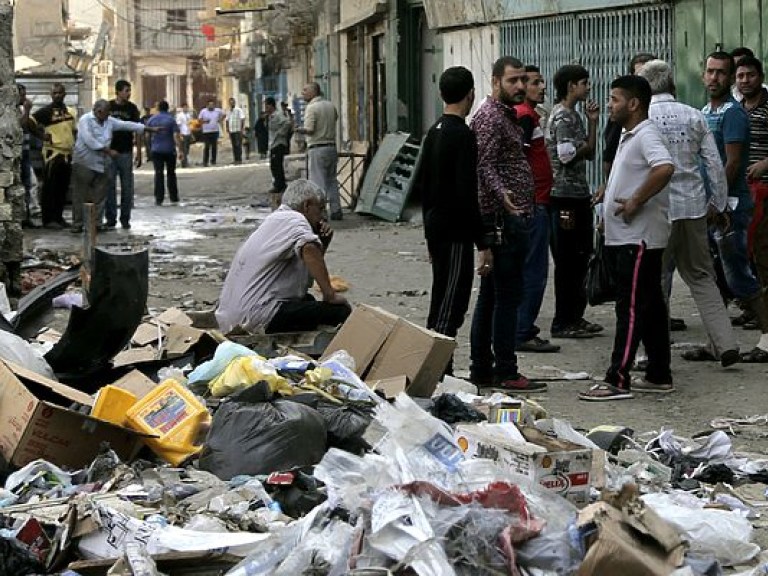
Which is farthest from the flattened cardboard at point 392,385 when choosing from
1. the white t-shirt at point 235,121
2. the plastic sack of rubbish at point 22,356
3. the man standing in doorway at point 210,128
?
the white t-shirt at point 235,121

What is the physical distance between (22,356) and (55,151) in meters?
12.4

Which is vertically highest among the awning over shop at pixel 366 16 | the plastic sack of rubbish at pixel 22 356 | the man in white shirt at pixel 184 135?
the awning over shop at pixel 366 16

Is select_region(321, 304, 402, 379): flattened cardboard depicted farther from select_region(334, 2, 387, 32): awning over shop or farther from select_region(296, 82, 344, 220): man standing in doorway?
select_region(334, 2, 387, 32): awning over shop

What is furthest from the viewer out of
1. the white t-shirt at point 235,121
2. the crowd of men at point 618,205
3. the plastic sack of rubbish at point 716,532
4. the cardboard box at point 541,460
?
the white t-shirt at point 235,121

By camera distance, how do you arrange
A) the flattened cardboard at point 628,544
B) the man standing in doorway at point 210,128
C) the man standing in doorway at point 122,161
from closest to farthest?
the flattened cardboard at point 628,544 → the man standing in doorway at point 122,161 → the man standing in doorway at point 210,128

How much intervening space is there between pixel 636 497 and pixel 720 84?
15.6 ft

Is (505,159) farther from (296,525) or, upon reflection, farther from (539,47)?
(539,47)

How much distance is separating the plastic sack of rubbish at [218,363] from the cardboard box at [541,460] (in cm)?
158

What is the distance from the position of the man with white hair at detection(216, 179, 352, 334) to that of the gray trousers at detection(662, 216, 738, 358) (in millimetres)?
2051

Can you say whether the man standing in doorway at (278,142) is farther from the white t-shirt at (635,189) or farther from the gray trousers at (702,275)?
the white t-shirt at (635,189)

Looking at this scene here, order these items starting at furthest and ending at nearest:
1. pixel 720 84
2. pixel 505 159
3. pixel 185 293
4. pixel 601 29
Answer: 1. pixel 601 29
2. pixel 185 293
3. pixel 720 84
4. pixel 505 159

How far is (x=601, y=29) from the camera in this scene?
47.6 ft

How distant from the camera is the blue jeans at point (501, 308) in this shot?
313 inches

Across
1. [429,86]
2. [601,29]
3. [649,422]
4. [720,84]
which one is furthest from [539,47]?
[649,422]
